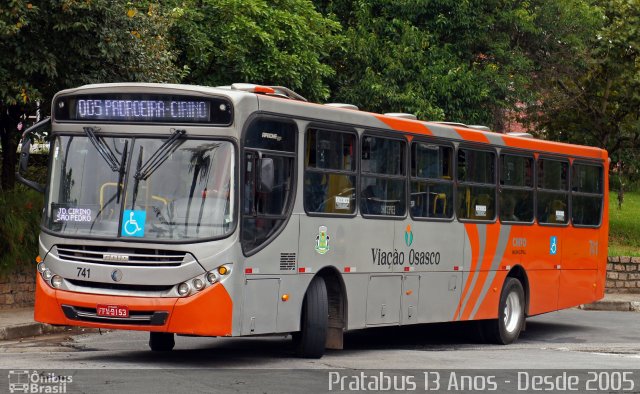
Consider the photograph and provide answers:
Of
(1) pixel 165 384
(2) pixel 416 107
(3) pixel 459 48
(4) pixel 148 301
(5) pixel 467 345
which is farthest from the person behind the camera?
(3) pixel 459 48

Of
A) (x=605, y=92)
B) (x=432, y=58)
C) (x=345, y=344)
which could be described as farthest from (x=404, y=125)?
(x=605, y=92)

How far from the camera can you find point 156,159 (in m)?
12.1

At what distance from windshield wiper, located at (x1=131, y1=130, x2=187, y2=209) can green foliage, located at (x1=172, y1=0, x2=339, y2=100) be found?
1288cm

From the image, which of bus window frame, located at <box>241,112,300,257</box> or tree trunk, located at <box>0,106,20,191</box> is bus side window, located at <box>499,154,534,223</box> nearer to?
bus window frame, located at <box>241,112,300,257</box>

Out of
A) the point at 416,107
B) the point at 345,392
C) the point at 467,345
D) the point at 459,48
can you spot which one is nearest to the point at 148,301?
the point at 345,392

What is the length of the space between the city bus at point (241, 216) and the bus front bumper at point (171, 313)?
14 mm

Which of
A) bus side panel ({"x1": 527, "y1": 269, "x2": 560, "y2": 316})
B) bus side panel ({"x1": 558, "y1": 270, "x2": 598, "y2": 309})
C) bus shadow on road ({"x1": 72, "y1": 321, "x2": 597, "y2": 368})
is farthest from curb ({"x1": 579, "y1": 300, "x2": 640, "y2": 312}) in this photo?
bus side panel ({"x1": 527, "y1": 269, "x2": 560, "y2": 316})

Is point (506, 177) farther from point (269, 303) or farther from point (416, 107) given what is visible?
point (416, 107)

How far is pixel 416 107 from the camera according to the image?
2870 cm

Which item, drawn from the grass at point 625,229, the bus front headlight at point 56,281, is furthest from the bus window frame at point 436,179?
the grass at point 625,229

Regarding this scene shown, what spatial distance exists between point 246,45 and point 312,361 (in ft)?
45.3

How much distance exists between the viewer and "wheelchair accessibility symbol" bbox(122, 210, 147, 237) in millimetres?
11961

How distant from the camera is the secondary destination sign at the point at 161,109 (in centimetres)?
1223

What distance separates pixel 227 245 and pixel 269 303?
972mm
